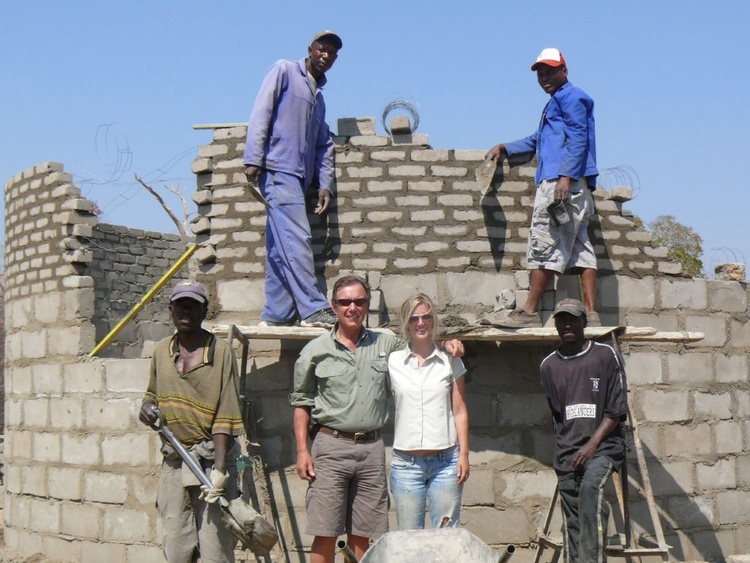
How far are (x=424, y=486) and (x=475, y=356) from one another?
7.04 feet

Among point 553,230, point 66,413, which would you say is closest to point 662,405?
point 553,230

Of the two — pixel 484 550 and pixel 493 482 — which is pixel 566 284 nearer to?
pixel 493 482

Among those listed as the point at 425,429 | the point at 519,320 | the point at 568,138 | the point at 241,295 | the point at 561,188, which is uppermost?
the point at 568,138

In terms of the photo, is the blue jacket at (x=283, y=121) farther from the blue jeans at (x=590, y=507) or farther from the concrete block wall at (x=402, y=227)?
the blue jeans at (x=590, y=507)

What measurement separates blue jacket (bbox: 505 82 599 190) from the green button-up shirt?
7.15 ft

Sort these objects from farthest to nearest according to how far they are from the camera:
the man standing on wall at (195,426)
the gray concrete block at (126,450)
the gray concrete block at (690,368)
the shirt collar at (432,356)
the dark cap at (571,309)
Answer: the gray concrete block at (126,450) < the gray concrete block at (690,368) < the dark cap at (571,309) < the shirt collar at (432,356) < the man standing on wall at (195,426)

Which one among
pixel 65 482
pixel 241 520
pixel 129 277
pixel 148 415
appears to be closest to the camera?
pixel 241 520

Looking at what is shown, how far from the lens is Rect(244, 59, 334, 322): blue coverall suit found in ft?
23.3

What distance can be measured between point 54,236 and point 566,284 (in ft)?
14.8

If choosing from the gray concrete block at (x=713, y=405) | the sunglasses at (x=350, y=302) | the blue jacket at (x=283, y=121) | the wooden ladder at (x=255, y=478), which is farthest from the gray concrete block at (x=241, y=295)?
the gray concrete block at (x=713, y=405)

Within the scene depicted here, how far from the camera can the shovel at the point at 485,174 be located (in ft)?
24.5

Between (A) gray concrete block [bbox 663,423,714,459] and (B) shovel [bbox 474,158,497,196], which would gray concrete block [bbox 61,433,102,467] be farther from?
(A) gray concrete block [bbox 663,423,714,459]

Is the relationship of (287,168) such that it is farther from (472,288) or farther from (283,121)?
(472,288)

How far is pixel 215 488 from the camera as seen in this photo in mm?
4949
